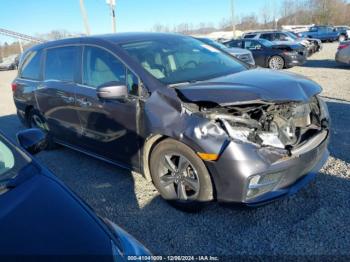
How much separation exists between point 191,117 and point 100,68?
5.19 feet

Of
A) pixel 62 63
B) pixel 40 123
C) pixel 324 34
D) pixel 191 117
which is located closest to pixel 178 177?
pixel 191 117

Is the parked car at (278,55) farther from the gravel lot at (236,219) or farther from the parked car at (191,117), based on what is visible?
the parked car at (191,117)

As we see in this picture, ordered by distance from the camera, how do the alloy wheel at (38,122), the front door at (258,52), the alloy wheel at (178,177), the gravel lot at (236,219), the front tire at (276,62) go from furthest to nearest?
the front door at (258,52), the front tire at (276,62), the alloy wheel at (38,122), the alloy wheel at (178,177), the gravel lot at (236,219)

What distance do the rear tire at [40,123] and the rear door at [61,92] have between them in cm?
18

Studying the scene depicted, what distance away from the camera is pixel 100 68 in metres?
3.92

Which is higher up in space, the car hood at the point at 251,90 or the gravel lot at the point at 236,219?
the car hood at the point at 251,90

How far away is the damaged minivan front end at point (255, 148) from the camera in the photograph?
2724mm

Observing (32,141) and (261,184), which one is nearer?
(32,141)

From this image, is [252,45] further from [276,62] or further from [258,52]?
[276,62]

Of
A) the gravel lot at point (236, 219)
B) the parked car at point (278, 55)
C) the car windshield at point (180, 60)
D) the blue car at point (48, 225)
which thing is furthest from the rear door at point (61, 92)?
the parked car at point (278, 55)

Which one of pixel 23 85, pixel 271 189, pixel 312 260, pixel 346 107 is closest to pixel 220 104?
pixel 271 189

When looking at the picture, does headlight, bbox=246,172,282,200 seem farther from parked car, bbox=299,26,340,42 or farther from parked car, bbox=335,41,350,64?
parked car, bbox=299,26,340,42

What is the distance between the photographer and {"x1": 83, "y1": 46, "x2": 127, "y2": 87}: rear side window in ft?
11.9

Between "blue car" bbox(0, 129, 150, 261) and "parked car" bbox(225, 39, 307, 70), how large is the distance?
13.4m
